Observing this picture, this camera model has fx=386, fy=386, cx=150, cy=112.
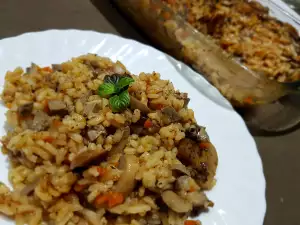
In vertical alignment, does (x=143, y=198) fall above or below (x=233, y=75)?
below

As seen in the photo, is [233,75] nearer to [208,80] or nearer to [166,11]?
[208,80]

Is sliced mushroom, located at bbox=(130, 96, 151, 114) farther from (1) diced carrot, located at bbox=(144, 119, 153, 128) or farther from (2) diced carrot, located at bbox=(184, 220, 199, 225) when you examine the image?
(2) diced carrot, located at bbox=(184, 220, 199, 225)

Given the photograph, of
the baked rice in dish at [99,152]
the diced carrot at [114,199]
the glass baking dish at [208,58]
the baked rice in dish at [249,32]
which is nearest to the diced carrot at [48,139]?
the baked rice in dish at [99,152]

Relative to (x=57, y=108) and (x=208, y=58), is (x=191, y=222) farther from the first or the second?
(x=208, y=58)

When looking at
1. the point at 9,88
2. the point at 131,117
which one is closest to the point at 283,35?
the point at 131,117

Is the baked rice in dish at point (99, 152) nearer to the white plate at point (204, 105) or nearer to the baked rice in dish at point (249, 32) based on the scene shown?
the white plate at point (204, 105)

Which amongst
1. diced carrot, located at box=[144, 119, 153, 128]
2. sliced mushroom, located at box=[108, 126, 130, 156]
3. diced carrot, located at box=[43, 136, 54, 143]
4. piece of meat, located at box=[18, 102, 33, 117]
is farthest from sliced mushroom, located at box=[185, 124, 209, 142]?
piece of meat, located at box=[18, 102, 33, 117]

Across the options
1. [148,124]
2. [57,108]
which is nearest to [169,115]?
[148,124]
